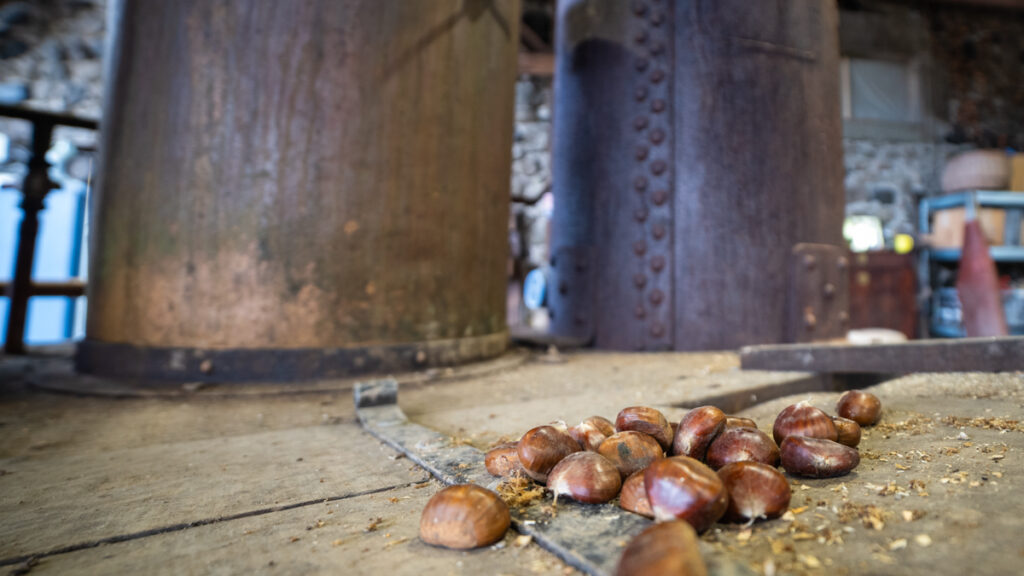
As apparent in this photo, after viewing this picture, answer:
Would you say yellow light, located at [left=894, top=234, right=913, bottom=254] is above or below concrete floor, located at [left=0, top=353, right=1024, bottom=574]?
above

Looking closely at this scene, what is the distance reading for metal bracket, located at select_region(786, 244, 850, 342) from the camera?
9.04 feet

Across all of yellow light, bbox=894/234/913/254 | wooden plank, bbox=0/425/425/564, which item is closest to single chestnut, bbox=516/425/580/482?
wooden plank, bbox=0/425/425/564

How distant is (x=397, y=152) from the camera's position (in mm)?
2090

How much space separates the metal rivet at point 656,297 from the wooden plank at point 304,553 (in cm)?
224

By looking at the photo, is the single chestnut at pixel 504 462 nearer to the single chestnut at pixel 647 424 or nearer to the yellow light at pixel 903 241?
the single chestnut at pixel 647 424

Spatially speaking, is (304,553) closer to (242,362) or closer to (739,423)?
(739,423)

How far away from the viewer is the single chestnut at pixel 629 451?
823 mm

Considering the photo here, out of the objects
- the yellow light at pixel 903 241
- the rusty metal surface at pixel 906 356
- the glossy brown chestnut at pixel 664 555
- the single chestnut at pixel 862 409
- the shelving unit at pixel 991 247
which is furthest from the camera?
the yellow light at pixel 903 241

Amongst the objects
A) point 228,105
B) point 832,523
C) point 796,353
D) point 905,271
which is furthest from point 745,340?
point 905,271

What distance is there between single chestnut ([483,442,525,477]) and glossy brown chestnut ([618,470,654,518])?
7.3 inches

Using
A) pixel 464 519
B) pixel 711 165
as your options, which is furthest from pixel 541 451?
pixel 711 165

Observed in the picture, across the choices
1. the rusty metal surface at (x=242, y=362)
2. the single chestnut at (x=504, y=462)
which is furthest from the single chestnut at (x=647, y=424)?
the rusty metal surface at (x=242, y=362)

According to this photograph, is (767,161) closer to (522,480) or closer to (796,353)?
(796,353)

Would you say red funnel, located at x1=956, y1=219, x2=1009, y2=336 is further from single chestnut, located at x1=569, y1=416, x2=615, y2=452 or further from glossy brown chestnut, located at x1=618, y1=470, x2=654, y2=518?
glossy brown chestnut, located at x1=618, y1=470, x2=654, y2=518
